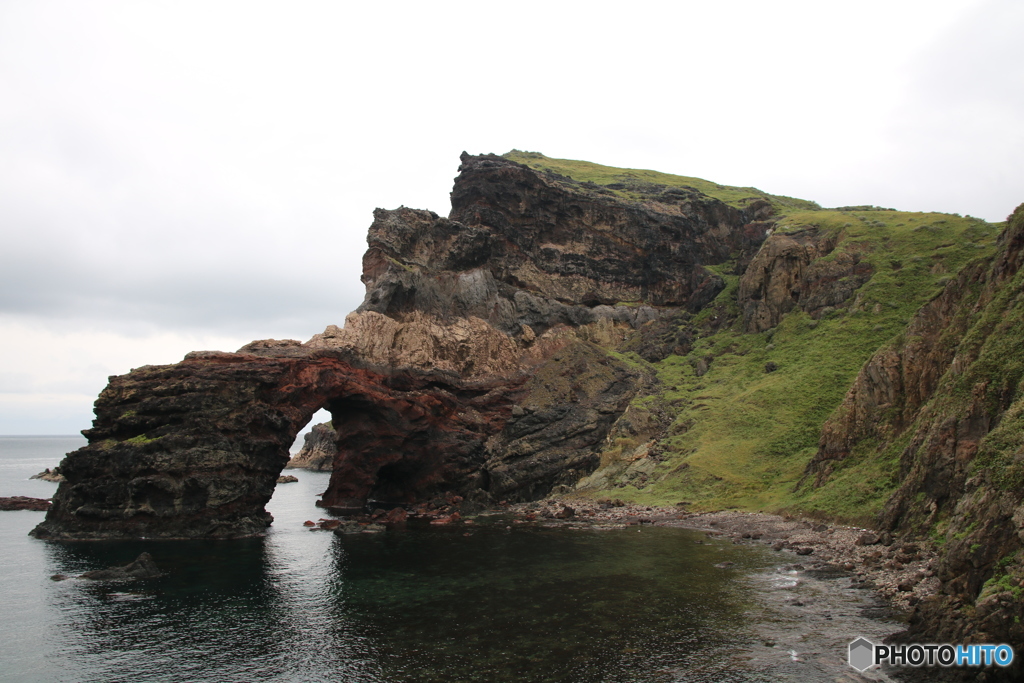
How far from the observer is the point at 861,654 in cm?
2303

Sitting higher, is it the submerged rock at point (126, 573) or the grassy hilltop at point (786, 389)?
the grassy hilltop at point (786, 389)

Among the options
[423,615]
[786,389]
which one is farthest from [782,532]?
[423,615]

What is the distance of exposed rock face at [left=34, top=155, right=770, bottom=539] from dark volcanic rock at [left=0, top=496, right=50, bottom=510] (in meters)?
26.6

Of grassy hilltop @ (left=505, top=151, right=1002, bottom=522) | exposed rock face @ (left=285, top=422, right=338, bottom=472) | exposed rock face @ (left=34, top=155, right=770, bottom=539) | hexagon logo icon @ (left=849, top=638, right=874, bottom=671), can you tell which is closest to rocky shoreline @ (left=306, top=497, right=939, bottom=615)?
grassy hilltop @ (left=505, top=151, right=1002, bottom=522)

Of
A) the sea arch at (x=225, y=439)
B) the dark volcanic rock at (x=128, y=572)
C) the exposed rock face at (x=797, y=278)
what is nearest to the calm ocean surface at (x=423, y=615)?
the dark volcanic rock at (x=128, y=572)

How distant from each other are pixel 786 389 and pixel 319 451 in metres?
126

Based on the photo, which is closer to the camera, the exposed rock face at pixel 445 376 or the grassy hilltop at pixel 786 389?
the grassy hilltop at pixel 786 389

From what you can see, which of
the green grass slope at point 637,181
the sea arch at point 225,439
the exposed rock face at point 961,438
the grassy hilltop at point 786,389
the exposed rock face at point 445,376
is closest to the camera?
the exposed rock face at point 961,438

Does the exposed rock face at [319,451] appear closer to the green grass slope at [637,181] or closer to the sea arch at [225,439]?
the sea arch at [225,439]

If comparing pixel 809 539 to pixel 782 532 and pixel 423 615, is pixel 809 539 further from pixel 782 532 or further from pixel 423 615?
pixel 423 615

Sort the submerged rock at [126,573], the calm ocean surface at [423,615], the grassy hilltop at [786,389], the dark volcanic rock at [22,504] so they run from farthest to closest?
the dark volcanic rock at [22,504]
the grassy hilltop at [786,389]
the submerged rock at [126,573]
the calm ocean surface at [423,615]

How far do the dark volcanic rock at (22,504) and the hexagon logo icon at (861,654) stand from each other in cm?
8989

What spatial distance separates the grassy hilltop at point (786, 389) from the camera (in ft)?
174

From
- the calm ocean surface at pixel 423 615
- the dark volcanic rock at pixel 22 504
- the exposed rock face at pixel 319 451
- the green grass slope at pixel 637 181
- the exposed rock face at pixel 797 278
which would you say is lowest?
the calm ocean surface at pixel 423 615
